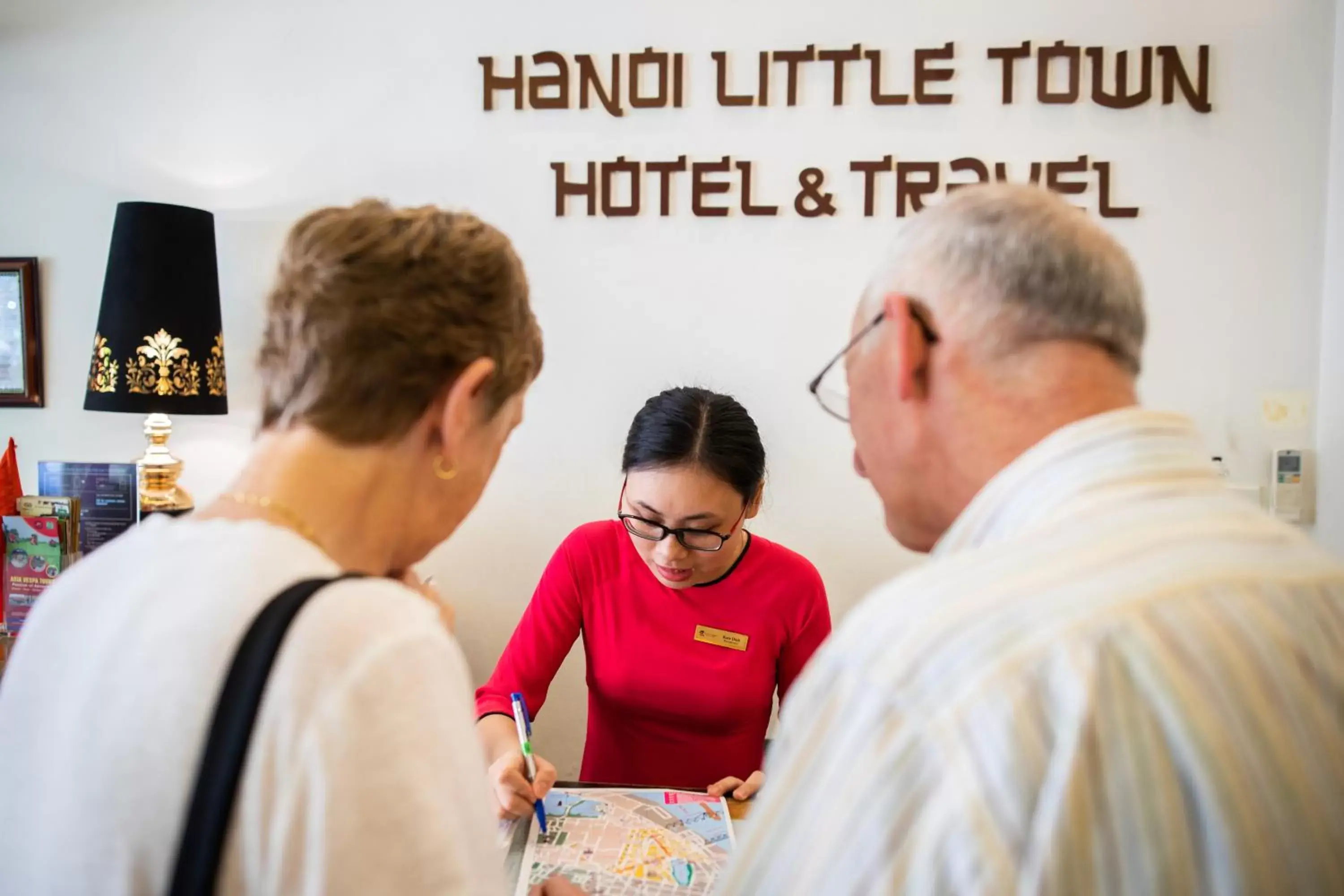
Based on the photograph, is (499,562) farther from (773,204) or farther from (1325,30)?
→ (1325,30)

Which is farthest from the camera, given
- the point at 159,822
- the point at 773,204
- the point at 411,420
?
the point at 773,204

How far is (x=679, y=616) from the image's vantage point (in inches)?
Answer: 74.2

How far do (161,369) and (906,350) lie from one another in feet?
6.57

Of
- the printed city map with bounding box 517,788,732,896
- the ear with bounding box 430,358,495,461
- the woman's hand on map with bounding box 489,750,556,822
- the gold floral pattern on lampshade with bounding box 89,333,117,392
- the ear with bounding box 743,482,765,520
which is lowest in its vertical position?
the printed city map with bounding box 517,788,732,896

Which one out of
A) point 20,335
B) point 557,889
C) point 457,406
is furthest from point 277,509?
point 20,335

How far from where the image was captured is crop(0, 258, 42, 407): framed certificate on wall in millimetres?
2566

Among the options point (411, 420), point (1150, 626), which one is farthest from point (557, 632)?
point (1150, 626)

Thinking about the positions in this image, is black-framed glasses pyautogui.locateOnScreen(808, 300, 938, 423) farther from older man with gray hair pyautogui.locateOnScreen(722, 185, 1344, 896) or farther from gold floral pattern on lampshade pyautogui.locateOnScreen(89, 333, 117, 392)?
gold floral pattern on lampshade pyautogui.locateOnScreen(89, 333, 117, 392)

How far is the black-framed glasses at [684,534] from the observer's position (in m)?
1.81

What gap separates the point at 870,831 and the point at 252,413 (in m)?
2.43

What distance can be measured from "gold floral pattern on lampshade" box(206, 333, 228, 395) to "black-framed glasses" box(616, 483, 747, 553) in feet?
3.86

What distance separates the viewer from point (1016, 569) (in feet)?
2.03

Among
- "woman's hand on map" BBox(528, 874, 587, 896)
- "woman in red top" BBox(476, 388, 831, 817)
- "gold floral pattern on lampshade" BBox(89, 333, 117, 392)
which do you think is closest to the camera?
"woman's hand on map" BBox(528, 874, 587, 896)

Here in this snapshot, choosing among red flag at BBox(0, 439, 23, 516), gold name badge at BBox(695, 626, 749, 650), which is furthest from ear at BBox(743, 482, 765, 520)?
red flag at BBox(0, 439, 23, 516)
